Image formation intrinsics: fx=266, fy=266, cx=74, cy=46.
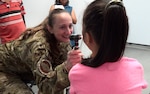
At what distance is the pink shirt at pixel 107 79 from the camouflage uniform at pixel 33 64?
420 millimetres

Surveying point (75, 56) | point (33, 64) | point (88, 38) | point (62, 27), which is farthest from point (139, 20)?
point (88, 38)

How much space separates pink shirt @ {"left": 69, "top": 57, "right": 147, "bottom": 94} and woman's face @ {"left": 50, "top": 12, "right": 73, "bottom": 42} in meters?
0.72

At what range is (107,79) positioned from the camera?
0.93 metres

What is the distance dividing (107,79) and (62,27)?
810 mm

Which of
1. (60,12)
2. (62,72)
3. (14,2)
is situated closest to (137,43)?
(14,2)

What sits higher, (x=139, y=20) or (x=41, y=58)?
(x=41, y=58)

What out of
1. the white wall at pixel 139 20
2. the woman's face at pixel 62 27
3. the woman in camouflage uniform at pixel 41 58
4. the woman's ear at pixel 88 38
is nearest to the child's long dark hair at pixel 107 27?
the woman's ear at pixel 88 38

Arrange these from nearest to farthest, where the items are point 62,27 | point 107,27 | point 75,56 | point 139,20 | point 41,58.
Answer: point 107,27
point 75,56
point 41,58
point 62,27
point 139,20

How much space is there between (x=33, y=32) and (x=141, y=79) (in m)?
0.85

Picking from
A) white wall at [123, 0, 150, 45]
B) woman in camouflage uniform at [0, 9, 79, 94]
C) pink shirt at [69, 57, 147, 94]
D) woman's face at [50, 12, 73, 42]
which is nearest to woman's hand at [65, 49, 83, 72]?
woman in camouflage uniform at [0, 9, 79, 94]

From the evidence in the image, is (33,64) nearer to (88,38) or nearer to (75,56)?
(75,56)

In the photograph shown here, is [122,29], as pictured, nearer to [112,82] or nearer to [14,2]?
[112,82]

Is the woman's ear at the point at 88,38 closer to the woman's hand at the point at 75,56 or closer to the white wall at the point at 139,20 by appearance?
the woman's hand at the point at 75,56

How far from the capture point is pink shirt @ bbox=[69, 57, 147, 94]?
930 mm
